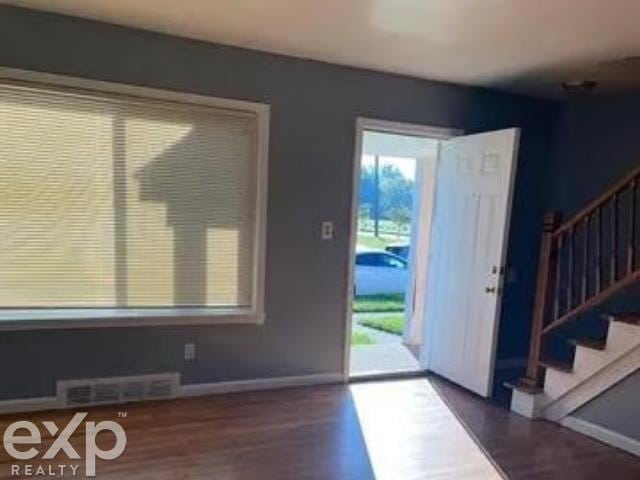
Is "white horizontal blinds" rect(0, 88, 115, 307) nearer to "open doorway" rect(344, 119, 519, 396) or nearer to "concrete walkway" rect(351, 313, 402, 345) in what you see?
"open doorway" rect(344, 119, 519, 396)

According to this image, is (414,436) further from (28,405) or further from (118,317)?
(28,405)

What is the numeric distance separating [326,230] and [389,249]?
19.1 feet

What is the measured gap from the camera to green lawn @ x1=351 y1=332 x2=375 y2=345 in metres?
5.69

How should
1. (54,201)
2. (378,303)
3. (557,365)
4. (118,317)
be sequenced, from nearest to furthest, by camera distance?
(54,201) → (118,317) → (557,365) → (378,303)

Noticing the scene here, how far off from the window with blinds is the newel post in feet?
6.36

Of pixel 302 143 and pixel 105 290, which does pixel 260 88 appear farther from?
pixel 105 290

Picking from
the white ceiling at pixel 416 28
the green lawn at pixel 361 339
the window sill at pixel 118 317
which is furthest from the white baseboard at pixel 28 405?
the green lawn at pixel 361 339

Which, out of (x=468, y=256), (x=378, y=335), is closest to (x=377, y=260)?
(x=378, y=335)

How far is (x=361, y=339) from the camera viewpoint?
5.90 m

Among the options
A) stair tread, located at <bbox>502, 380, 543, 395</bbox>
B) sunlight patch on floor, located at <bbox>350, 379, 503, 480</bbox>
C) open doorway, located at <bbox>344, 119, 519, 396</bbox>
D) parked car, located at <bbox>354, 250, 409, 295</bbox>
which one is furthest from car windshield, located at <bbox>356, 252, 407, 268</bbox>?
stair tread, located at <bbox>502, 380, 543, 395</bbox>

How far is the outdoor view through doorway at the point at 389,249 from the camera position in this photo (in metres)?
5.13

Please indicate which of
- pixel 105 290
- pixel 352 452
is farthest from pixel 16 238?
pixel 352 452

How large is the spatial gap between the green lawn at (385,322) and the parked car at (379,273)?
1389mm

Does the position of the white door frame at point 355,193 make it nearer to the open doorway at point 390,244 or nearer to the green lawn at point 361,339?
the open doorway at point 390,244
